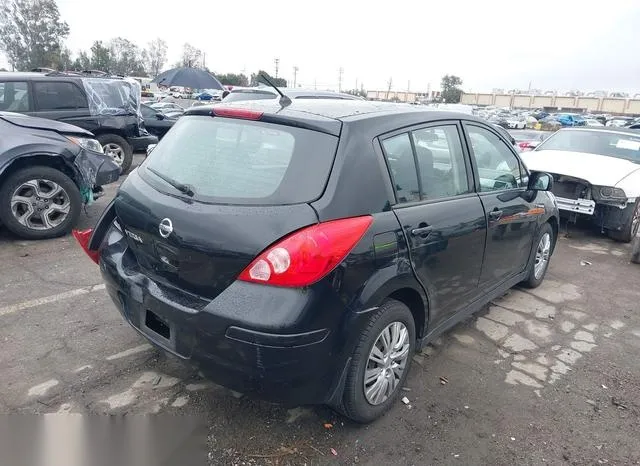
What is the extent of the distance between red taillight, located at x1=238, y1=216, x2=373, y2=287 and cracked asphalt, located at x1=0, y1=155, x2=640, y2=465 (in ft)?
2.44

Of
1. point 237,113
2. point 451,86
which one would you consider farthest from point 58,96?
point 451,86

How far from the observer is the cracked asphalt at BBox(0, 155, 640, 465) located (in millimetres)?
2607

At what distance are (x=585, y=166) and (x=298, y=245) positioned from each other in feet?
20.8

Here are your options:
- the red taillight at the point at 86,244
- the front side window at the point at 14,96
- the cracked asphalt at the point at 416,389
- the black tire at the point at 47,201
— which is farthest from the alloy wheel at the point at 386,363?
the front side window at the point at 14,96

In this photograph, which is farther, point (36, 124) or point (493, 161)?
point (36, 124)

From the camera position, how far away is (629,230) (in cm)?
672

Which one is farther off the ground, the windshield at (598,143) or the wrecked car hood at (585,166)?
the windshield at (598,143)

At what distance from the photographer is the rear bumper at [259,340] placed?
218 centimetres

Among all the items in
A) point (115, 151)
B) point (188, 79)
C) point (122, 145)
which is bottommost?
point (115, 151)

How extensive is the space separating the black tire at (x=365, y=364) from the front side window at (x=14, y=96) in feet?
25.9

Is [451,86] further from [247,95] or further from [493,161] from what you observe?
[493,161]

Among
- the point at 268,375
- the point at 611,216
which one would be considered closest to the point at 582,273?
the point at 611,216

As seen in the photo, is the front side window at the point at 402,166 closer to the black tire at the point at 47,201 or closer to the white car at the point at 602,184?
the black tire at the point at 47,201

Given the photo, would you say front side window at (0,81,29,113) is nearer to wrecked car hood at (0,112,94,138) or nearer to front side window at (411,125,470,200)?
wrecked car hood at (0,112,94,138)
